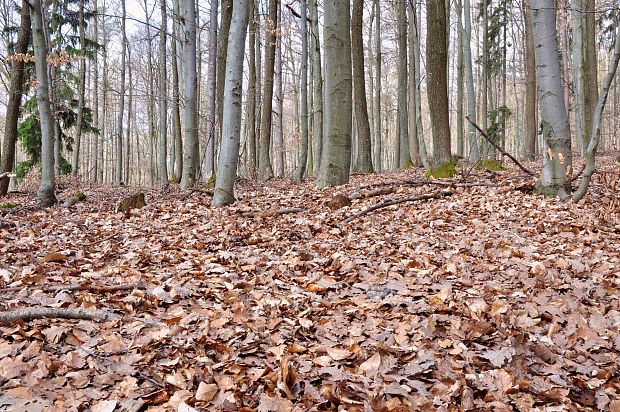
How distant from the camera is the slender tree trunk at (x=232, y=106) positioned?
6.40m

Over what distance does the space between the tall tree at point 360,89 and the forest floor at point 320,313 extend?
21.3ft

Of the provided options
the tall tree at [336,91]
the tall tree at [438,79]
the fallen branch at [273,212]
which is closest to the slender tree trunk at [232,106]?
the fallen branch at [273,212]

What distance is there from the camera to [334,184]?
8.23 metres

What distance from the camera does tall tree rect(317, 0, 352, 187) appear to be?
7.95m

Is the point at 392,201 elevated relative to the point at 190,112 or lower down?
lower down

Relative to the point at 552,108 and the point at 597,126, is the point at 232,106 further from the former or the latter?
the point at 597,126

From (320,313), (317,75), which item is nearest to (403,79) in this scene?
(317,75)

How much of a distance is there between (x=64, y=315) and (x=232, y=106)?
4319 millimetres

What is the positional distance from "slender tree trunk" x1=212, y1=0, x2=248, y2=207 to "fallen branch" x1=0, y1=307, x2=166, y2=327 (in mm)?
4006

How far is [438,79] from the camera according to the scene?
915cm

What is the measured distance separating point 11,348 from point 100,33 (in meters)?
25.0

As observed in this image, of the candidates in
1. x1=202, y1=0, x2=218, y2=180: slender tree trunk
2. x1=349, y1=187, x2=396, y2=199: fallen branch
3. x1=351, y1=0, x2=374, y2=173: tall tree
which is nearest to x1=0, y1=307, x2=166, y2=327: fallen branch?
x1=349, y1=187, x2=396, y2=199: fallen branch

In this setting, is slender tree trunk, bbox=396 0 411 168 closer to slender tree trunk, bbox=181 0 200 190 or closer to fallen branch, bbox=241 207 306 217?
slender tree trunk, bbox=181 0 200 190

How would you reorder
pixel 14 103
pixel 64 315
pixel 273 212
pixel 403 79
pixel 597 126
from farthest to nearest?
pixel 403 79 < pixel 14 103 < pixel 273 212 < pixel 597 126 < pixel 64 315
